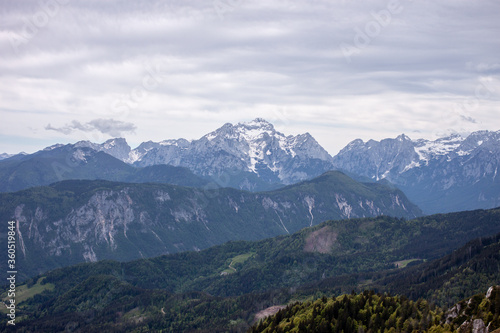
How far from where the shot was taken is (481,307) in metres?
142

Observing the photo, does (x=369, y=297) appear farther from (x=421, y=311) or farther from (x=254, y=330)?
(x=254, y=330)

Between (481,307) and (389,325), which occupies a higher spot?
(481,307)

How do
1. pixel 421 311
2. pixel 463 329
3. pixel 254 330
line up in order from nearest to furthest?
1. pixel 463 329
2. pixel 421 311
3. pixel 254 330

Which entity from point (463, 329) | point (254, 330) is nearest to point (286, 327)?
point (254, 330)

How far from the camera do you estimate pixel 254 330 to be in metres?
198

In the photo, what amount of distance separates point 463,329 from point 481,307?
11.8 meters

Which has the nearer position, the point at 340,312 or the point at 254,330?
the point at 340,312

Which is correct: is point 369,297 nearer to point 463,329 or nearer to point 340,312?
point 340,312

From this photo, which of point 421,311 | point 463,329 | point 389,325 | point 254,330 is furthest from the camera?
point 254,330

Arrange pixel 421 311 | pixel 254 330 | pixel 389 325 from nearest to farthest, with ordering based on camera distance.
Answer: pixel 389 325
pixel 421 311
pixel 254 330

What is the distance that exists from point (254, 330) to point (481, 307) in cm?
9084

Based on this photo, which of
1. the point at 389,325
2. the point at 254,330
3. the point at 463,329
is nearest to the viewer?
the point at 463,329

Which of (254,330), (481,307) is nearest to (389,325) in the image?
(481,307)

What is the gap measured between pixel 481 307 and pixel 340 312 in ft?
169
